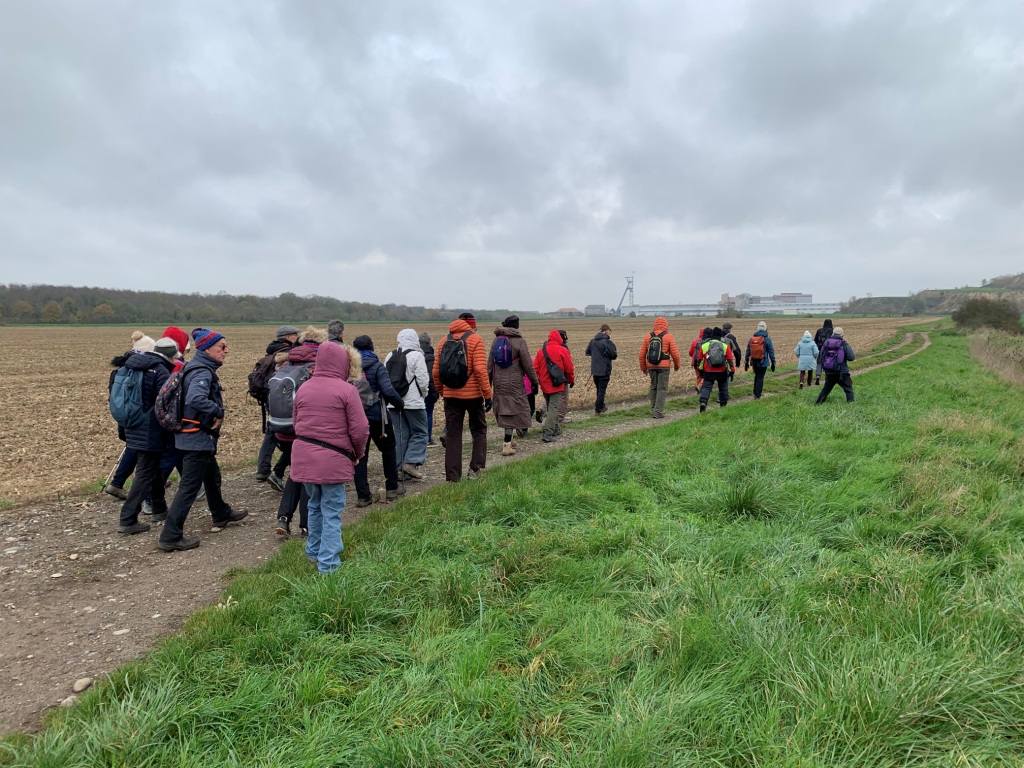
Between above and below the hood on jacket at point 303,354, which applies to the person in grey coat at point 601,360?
below

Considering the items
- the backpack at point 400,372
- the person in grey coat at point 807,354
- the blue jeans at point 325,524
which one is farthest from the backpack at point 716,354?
the blue jeans at point 325,524

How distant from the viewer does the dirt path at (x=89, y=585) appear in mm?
3229

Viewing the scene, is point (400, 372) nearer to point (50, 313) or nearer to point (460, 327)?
point (460, 327)

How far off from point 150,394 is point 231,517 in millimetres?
1613

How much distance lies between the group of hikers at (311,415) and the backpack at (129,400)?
0.01 metres

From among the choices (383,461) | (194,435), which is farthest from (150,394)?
(383,461)

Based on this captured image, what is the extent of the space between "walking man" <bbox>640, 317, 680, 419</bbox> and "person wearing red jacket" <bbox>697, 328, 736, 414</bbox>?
785 millimetres

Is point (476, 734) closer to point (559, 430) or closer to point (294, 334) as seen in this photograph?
point (294, 334)

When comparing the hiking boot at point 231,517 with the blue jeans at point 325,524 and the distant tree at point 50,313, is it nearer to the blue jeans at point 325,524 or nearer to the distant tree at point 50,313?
the blue jeans at point 325,524

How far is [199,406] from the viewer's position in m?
5.12

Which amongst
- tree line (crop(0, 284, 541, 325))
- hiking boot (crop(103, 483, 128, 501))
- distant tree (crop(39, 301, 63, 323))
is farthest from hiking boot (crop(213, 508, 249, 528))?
→ distant tree (crop(39, 301, 63, 323))

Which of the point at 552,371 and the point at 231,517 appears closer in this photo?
the point at 231,517

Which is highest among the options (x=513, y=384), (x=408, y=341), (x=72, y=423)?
(x=408, y=341)

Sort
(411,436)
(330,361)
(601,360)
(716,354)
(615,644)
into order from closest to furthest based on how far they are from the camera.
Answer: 1. (615,644)
2. (330,361)
3. (411,436)
4. (716,354)
5. (601,360)
